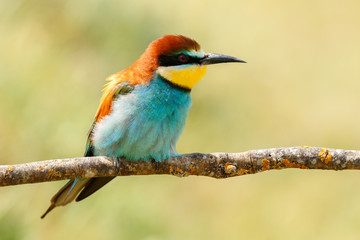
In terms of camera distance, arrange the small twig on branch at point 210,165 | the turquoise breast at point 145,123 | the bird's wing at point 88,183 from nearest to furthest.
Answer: the small twig on branch at point 210,165 < the turquoise breast at point 145,123 < the bird's wing at point 88,183

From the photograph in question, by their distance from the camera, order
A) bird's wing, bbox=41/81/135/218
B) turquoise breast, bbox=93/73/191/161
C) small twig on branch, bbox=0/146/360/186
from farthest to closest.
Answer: bird's wing, bbox=41/81/135/218, turquoise breast, bbox=93/73/191/161, small twig on branch, bbox=0/146/360/186

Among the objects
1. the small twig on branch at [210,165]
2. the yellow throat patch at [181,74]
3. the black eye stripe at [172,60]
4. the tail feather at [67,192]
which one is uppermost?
the black eye stripe at [172,60]

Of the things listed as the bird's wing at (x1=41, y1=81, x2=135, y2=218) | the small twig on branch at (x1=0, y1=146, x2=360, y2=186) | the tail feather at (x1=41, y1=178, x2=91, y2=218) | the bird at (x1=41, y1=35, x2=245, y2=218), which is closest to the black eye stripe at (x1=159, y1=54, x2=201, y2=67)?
the bird at (x1=41, y1=35, x2=245, y2=218)

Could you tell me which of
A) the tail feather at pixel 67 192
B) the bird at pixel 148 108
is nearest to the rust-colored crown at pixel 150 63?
the bird at pixel 148 108

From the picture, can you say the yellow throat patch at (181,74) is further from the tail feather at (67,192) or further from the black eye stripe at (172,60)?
the tail feather at (67,192)

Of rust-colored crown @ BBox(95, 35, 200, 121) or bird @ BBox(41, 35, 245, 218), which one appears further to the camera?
rust-colored crown @ BBox(95, 35, 200, 121)

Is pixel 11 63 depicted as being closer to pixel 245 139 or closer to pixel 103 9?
pixel 103 9

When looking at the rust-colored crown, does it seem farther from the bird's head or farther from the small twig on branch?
the small twig on branch

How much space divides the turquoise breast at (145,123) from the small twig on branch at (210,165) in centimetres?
12

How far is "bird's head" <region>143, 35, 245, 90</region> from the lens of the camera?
2426mm

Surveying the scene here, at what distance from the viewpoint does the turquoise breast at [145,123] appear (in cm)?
232

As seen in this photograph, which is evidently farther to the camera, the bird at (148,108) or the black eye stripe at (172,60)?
the black eye stripe at (172,60)

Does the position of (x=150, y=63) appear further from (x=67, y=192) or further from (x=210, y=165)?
(x=67, y=192)

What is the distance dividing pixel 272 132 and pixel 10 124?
2144 millimetres
